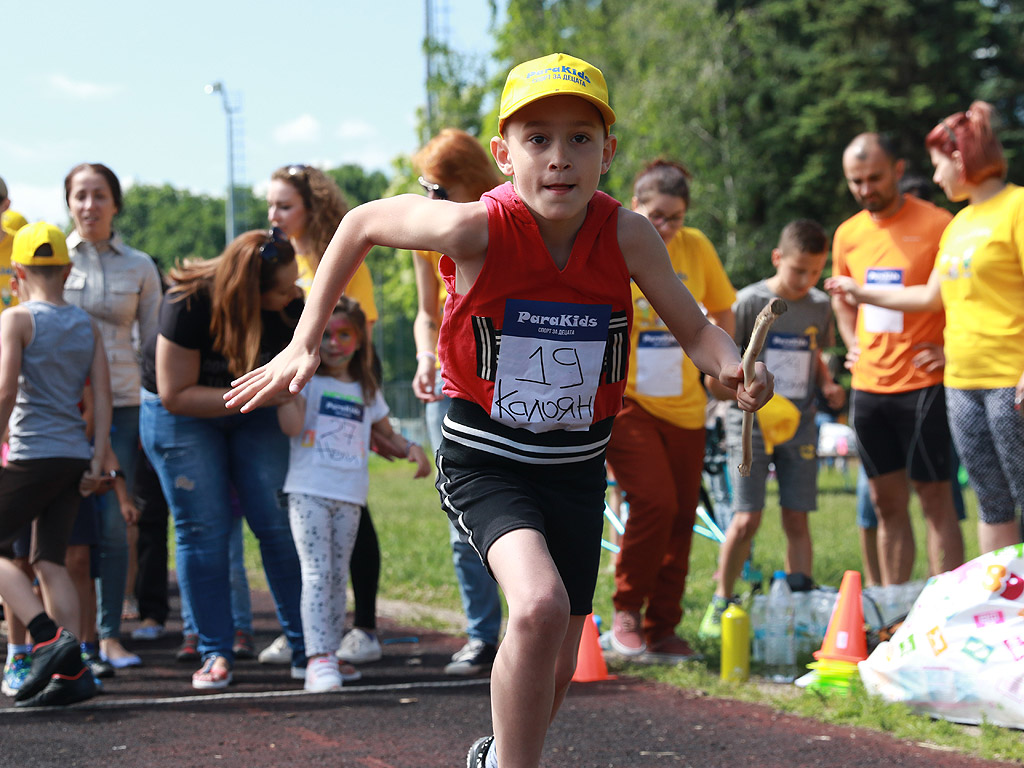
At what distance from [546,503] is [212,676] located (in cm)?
270

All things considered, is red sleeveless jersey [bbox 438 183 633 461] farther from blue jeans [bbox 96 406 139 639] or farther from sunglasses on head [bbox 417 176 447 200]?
blue jeans [bbox 96 406 139 639]

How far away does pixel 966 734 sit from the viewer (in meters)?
4.28

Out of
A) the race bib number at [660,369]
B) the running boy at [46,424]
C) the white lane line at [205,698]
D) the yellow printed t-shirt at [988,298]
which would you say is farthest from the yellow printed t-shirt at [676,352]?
the running boy at [46,424]

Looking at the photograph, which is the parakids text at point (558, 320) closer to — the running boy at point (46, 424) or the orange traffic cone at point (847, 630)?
the orange traffic cone at point (847, 630)

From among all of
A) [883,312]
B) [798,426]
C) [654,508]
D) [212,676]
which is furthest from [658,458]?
[212,676]

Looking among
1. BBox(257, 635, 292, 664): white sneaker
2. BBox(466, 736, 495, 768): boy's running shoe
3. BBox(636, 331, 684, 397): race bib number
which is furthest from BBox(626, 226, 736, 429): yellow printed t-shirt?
BBox(466, 736, 495, 768): boy's running shoe

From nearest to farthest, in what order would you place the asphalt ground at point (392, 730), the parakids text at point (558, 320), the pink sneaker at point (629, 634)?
the parakids text at point (558, 320)
the asphalt ground at point (392, 730)
the pink sneaker at point (629, 634)

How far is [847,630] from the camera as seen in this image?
16.8ft

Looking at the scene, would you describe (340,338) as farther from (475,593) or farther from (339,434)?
(475,593)

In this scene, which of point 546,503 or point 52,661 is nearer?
point 546,503

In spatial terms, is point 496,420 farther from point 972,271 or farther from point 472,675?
point 972,271

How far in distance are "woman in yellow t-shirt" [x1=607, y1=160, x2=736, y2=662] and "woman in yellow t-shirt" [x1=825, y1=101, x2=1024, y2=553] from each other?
1.19 metres

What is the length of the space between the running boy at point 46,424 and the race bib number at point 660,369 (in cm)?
259

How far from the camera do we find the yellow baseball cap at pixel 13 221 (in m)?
5.93
